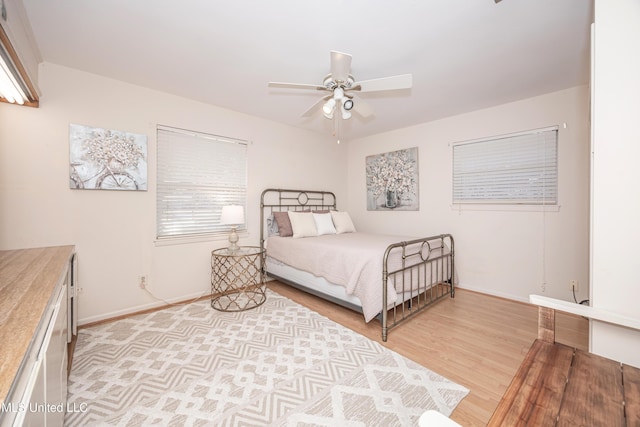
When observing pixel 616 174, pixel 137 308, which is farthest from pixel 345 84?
pixel 137 308

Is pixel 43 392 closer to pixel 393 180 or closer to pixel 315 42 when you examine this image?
pixel 315 42

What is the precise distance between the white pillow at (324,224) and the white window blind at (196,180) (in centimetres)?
110

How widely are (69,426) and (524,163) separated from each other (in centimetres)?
456

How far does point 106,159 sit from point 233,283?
1960 mm

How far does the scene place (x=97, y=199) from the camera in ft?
8.49

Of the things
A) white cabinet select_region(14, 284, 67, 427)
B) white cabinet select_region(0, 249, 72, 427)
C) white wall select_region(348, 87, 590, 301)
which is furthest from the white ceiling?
white cabinet select_region(14, 284, 67, 427)

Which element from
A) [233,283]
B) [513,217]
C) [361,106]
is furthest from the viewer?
[233,283]

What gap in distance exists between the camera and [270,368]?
1.87 m

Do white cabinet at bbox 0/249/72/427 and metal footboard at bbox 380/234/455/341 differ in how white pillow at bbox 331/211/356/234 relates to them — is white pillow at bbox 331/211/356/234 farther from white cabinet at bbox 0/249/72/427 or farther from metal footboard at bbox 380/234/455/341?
white cabinet at bbox 0/249/72/427

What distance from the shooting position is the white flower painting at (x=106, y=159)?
8.09ft

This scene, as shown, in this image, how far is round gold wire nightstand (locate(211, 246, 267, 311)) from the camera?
3.03 meters

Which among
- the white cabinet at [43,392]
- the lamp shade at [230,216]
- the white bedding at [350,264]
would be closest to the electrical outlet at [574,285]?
the white bedding at [350,264]

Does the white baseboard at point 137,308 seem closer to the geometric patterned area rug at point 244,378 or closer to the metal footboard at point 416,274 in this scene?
the geometric patterned area rug at point 244,378

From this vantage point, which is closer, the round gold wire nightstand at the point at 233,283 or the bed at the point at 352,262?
the bed at the point at 352,262
